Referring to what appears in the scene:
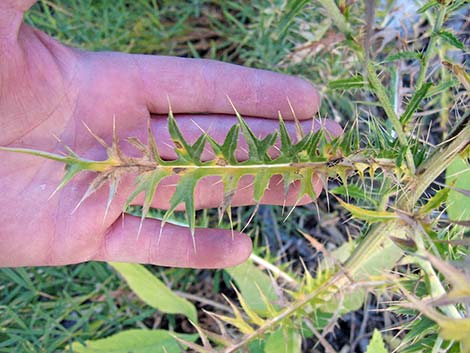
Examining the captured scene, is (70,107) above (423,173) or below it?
below

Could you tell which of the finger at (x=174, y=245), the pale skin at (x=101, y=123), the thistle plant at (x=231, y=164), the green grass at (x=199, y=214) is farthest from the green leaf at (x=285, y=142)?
the green grass at (x=199, y=214)

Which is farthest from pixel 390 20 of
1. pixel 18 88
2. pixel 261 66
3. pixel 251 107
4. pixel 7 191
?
pixel 7 191

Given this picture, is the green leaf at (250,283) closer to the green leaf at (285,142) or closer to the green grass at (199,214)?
the green grass at (199,214)

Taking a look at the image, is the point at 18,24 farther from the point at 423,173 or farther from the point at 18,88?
the point at 423,173

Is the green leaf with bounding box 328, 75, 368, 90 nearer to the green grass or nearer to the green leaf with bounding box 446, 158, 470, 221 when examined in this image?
the green leaf with bounding box 446, 158, 470, 221

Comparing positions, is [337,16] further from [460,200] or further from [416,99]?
[460,200]

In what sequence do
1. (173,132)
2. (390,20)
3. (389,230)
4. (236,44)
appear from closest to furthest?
(173,132), (389,230), (390,20), (236,44)
